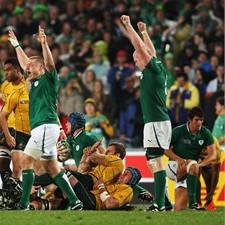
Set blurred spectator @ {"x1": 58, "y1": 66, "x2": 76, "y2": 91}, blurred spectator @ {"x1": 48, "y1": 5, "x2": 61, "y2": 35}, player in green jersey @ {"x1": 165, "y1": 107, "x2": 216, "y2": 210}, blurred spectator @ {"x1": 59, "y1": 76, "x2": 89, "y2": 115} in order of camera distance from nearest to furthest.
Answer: player in green jersey @ {"x1": 165, "y1": 107, "x2": 216, "y2": 210} < blurred spectator @ {"x1": 59, "y1": 76, "x2": 89, "y2": 115} < blurred spectator @ {"x1": 58, "y1": 66, "x2": 76, "y2": 91} < blurred spectator @ {"x1": 48, "y1": 5, "x2": 61, "y2": 35}

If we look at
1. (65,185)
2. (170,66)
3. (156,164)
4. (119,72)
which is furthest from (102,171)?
(170,66)

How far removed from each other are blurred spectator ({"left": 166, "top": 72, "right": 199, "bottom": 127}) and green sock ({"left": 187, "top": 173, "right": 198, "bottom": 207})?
6645 millimetres

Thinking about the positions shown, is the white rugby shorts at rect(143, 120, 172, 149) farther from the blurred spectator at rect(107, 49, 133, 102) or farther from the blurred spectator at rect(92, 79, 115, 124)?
the blurred spectator at rect(107, 49, 133, 102)

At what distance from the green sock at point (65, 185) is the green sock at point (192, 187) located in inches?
81.7

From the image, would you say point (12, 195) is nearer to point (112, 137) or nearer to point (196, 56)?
point (112, 137)

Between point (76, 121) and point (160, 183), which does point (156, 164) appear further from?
point (76, 121)

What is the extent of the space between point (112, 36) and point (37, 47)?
6.00ft

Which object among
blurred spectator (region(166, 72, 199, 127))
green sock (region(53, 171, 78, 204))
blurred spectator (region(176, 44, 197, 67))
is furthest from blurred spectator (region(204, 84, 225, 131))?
green sock (region(53, 171, 78, 204))


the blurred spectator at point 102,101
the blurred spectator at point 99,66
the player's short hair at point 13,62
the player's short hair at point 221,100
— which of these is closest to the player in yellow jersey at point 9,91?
the player's short hair at point 13,62

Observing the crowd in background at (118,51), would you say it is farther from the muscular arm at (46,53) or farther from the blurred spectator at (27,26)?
the muscular arm at (46,53)

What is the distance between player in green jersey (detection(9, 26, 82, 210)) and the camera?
1675 centimetres

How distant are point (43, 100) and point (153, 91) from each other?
1.52 meters

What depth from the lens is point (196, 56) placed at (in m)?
26.9

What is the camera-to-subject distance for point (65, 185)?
16.9 meters
